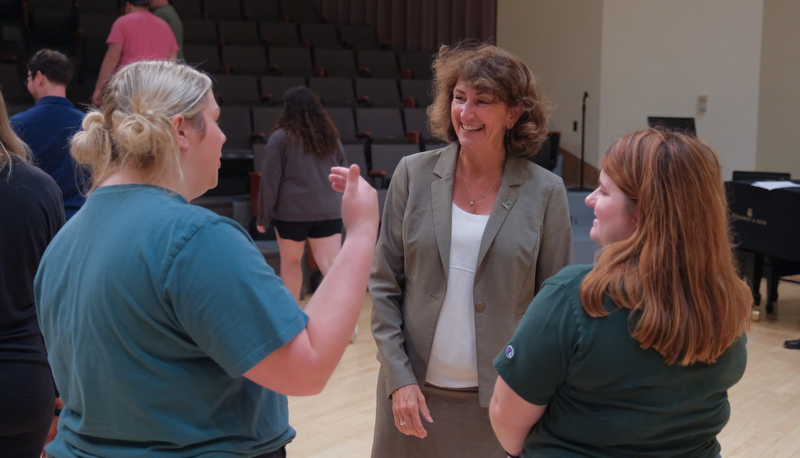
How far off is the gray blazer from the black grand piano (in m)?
3.38

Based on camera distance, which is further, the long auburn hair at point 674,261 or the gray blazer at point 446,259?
the gray blazer at point 446,259

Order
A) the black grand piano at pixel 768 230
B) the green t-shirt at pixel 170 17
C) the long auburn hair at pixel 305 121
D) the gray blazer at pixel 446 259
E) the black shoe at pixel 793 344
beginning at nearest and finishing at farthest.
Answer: the gray blazer at pixel 446 259 → the long auburn hair at pixel 305 121 → the black shoe at pixel 793 344 → the black grand piano at pixel 768 230 → the green t-shirt at pixel 170 17

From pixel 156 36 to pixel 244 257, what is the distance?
4103 mm

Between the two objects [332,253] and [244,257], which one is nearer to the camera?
[244,257]

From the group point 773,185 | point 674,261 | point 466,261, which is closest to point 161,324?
point 674,261

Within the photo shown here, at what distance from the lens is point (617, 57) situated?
8.34 metres

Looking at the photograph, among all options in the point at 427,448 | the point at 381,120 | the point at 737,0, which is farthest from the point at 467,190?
the point at 737,0

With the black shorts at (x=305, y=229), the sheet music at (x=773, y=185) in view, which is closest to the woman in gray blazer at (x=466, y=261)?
the black shorts at (x=305, y=229)

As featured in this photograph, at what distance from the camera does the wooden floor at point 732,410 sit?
3078 mm

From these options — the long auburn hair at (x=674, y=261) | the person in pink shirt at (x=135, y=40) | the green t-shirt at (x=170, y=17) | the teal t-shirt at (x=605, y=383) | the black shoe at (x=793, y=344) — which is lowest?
the black shoe at (x=793, y=344)

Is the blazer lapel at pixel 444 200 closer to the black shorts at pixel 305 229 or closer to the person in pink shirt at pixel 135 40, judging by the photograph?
the black shorts at pixel 305 229

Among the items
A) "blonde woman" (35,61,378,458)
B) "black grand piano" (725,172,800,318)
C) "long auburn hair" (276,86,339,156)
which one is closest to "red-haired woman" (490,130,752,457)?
"blonde woman" (35,61,378,458)

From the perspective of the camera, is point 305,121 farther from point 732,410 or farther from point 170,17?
point 732,410

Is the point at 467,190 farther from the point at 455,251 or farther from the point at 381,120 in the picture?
the point at 381,120
